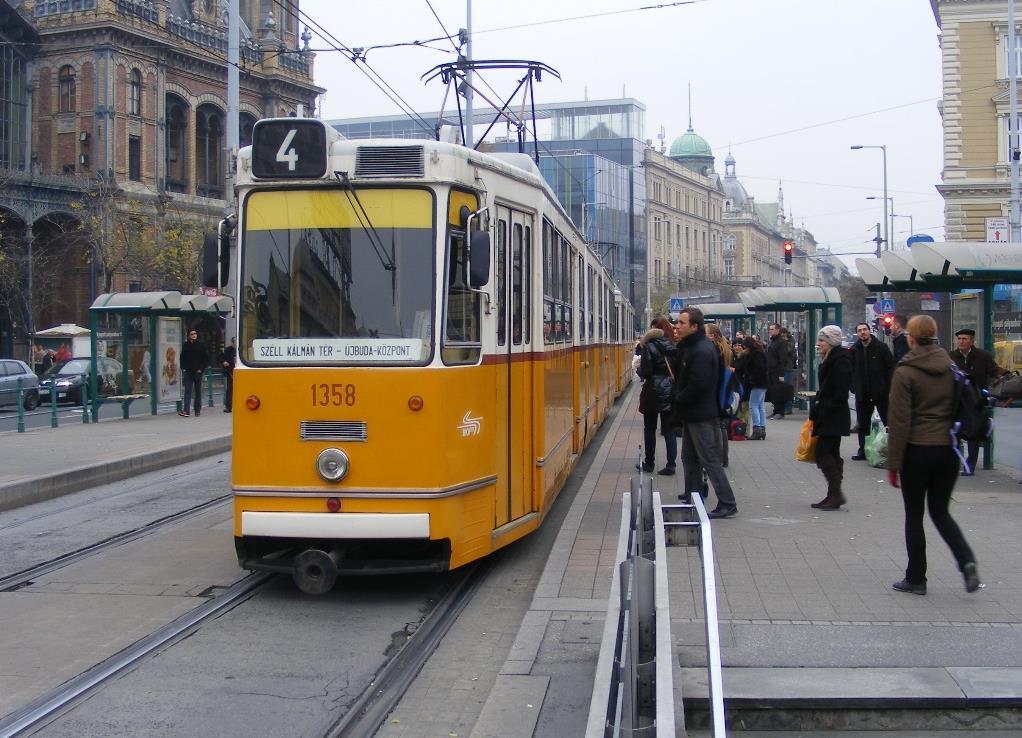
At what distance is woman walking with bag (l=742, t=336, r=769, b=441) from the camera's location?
17.8 metres

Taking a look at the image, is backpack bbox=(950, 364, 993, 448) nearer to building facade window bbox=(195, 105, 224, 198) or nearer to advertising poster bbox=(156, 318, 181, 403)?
advertising poster bbox=(156, 318, 181, 403)

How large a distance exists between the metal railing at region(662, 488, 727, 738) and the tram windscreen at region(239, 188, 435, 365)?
6.48 ft

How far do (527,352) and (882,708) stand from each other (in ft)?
14.3

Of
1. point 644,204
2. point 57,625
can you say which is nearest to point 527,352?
point 57,625

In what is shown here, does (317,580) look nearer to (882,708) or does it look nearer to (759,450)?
(882,708)

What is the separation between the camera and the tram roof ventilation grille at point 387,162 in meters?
7.59

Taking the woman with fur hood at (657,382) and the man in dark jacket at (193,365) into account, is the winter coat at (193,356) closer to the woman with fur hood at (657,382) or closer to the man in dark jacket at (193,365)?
the man in dark jacket at (193,365)

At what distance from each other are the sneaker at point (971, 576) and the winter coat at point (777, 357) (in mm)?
14051

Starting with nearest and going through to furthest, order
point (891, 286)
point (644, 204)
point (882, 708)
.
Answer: point (882, 708)
point (891, 286)
point (644, 204)

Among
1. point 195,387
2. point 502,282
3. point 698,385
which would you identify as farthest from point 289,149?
point 195,387

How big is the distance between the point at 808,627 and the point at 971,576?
1.36 meters

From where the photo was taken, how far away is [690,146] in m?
119

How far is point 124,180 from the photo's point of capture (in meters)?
48.3

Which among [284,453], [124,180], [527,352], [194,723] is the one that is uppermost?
[124,180]
